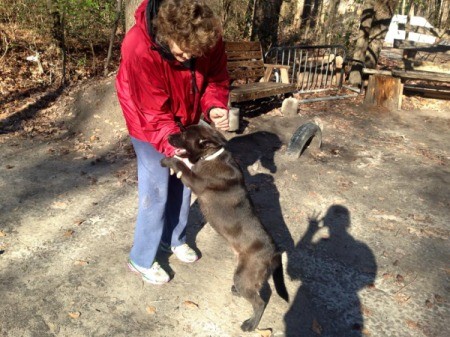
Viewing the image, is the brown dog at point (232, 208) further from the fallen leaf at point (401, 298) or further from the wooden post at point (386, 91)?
the wooden post at point (386, 91)

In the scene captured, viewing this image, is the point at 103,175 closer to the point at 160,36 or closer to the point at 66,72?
the point at 160,36

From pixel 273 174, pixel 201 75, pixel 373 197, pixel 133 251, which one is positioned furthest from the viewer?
pixel 273 174

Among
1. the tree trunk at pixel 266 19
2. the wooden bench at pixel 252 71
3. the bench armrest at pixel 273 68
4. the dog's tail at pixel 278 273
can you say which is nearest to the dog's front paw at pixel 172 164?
the dog's tail at pixel 278 273

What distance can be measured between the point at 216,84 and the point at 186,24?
0.86m

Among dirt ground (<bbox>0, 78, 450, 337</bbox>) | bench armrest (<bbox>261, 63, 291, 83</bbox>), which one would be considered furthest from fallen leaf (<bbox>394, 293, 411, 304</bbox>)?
bench armrest (<bbox>261, 63, 291, 83</bbox>)

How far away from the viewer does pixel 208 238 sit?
14.1 ft

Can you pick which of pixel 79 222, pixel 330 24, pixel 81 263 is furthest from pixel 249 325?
pixel 330 24

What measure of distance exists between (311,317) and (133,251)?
5.32ft

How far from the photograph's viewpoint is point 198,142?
2.97 metres

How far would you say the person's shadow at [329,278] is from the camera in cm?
321

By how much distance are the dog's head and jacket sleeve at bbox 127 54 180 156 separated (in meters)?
0.11

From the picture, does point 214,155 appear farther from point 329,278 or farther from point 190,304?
point 329,278

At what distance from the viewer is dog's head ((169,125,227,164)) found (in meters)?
2.94

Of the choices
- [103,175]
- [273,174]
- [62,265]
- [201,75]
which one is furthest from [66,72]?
[201,75]
